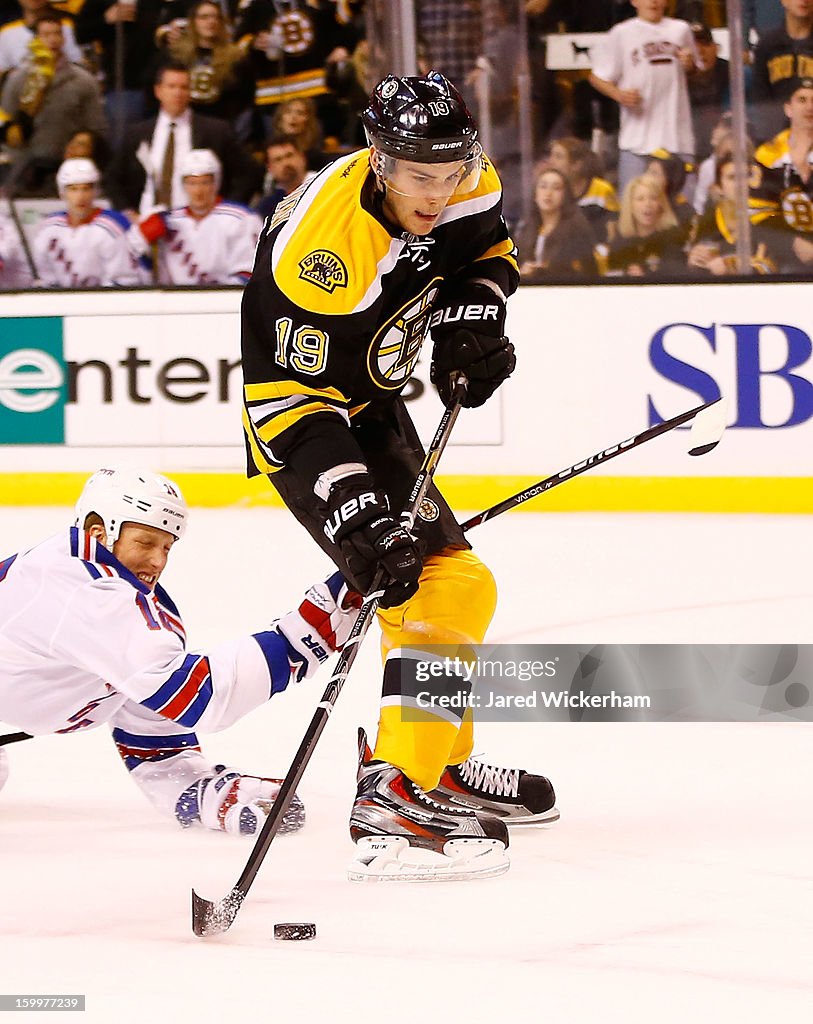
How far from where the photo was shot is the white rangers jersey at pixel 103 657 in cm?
272

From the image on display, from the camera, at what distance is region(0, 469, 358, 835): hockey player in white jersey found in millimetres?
2736

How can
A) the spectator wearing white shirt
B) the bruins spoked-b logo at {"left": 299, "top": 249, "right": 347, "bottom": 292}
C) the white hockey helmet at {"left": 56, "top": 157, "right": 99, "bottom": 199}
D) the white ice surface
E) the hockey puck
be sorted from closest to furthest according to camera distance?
the white ice surface → the hockey puck → the bruins spoked-b logo at {"left": 299, "top": 249, "right": 347, "bottom": 292} → the spectator wearing white shirt → the white hockey helmet at {"left": 56, "top": 157, "right": 99, "bottom": 199}

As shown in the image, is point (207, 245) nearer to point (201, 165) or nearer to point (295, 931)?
point (201, 165)

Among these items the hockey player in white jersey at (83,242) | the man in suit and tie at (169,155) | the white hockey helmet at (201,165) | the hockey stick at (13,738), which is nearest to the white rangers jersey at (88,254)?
the hockey player in white jersey at (83,242)

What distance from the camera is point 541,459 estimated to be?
6.07m

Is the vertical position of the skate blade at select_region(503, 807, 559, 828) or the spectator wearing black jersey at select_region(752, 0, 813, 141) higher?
the spectator wearing black jersey at select_region(752, 0, 813, 141)

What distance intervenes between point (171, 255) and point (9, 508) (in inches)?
44.9

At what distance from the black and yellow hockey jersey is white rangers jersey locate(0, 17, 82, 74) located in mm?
4354

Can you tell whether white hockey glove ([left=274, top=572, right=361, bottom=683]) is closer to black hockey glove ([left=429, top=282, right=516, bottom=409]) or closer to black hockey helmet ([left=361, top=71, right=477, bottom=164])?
black hockey glove ([left=429, top=282, right=516, bottom=409])

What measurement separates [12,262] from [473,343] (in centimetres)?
397

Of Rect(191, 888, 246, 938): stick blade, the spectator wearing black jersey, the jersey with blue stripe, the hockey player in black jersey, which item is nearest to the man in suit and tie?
the spectator wearing black jersey

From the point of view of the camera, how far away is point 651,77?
6.31m

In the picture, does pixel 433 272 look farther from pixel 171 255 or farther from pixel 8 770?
pixel 171 255

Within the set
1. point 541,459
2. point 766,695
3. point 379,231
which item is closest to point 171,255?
point 541,459
